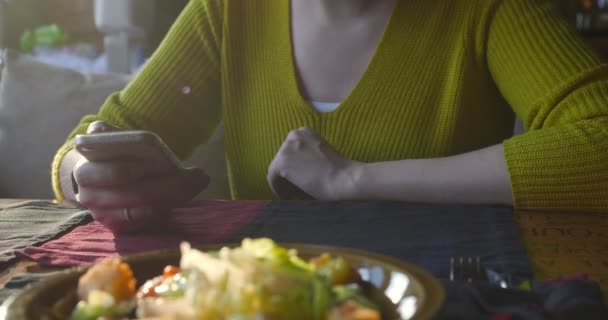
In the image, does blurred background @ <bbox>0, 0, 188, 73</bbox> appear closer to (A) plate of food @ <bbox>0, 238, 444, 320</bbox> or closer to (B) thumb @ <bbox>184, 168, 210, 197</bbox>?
(B) thumb @ <bbox>184, 168, 210, 197</bbox>

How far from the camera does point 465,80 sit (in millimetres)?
1147

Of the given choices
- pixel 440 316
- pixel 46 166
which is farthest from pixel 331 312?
pixel 46 166

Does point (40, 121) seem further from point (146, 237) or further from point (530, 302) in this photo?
point (530, 302)

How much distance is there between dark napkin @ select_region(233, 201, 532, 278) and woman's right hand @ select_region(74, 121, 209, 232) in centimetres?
10

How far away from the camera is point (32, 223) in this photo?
2.72 feet

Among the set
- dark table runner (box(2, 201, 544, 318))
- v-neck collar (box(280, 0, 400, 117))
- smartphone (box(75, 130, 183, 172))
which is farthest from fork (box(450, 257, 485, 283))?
v-neck collar (box(280, 0, 400, 117))

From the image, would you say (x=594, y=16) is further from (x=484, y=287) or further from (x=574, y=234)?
(x=484, y=287)

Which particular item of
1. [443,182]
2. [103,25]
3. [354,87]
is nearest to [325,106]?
[354,87]

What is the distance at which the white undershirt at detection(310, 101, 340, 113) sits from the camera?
1166 millimetres

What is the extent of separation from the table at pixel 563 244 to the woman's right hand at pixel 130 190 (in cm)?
14

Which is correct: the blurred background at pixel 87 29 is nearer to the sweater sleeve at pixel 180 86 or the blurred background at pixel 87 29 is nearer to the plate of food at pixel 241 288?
the sweater sleeve at pixel 180 86

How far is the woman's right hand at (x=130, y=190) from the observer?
756 millimetres

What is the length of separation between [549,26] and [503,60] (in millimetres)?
85

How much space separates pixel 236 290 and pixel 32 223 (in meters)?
0.59
